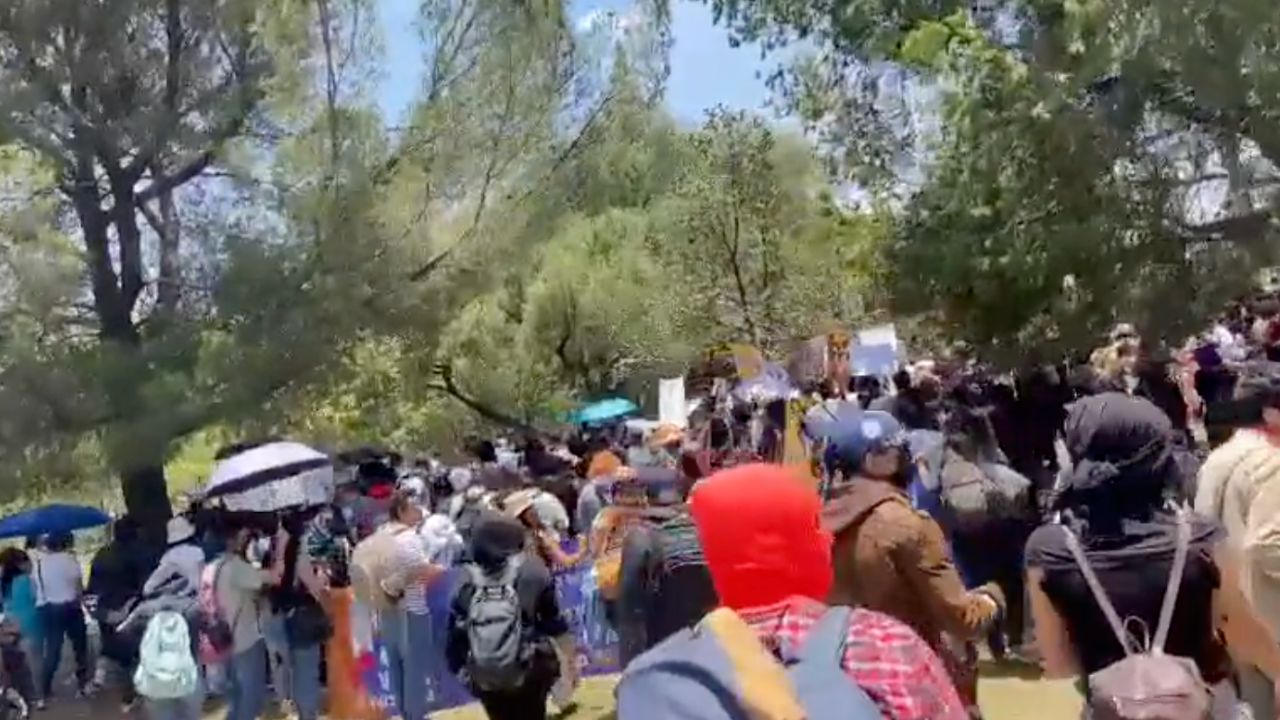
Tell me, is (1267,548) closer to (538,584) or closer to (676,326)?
(538,584)

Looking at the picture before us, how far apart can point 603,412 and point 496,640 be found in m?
20.8

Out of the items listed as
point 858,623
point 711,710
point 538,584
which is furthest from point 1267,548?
point 538,584

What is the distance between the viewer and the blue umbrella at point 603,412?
92.3 feet

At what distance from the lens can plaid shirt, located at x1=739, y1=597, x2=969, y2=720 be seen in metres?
2.66

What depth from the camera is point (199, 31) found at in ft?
50.5

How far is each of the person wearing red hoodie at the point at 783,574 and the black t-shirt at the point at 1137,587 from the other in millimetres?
1640

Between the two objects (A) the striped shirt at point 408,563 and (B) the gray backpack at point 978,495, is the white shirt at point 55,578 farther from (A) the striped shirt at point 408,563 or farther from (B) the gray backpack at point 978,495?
(B) the gray backpack at point 978,495

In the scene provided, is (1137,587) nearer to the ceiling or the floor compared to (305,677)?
nearer to the ceiling

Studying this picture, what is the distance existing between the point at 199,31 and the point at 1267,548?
1245 cm

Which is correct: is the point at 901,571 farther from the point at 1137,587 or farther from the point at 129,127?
the point at 129,127

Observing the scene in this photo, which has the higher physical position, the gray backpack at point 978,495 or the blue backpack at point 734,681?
the blue backpack at point 734,681

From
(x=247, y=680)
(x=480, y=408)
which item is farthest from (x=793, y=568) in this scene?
(x=480, y=408)

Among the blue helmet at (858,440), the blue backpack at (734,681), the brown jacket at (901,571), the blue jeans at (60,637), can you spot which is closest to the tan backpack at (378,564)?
the blue helmet at (858,440)

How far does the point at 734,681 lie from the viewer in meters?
2.46
